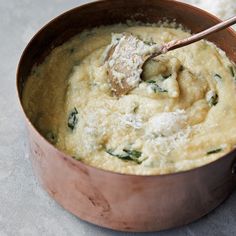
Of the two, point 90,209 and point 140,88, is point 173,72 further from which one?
point 90,209

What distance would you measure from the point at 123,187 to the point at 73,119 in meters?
0.40

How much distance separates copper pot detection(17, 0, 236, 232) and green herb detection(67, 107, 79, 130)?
0.16 meters

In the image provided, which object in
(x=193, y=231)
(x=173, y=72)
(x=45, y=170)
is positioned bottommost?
(x=193, y=231)

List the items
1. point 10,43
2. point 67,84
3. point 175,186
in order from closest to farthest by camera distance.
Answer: point 175,186
point 67,84
point 10,43

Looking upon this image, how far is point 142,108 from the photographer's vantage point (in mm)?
1865

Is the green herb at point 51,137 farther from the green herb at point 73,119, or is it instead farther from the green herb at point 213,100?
the green herb at point 213,100

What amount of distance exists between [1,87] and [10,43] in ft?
0.96

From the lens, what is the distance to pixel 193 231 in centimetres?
186

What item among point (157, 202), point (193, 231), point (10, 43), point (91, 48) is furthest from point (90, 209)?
point (10, 43)

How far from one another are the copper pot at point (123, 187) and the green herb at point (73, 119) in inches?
6.2

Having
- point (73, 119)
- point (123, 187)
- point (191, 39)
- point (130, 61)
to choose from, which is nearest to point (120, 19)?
point (130, 61)

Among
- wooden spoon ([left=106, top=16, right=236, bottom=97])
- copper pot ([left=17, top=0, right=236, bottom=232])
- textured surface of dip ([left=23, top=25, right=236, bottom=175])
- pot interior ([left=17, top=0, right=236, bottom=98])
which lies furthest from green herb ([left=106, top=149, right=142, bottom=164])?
pot interior ([left=17, top=0, right=236, bottom=98])

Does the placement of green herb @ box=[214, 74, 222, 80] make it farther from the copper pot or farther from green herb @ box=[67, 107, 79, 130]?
green herb @ box=[67, 107, 79, 130]

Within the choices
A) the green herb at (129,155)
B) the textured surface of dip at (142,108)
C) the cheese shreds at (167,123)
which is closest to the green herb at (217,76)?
the textured surface of dip at (142,108)
